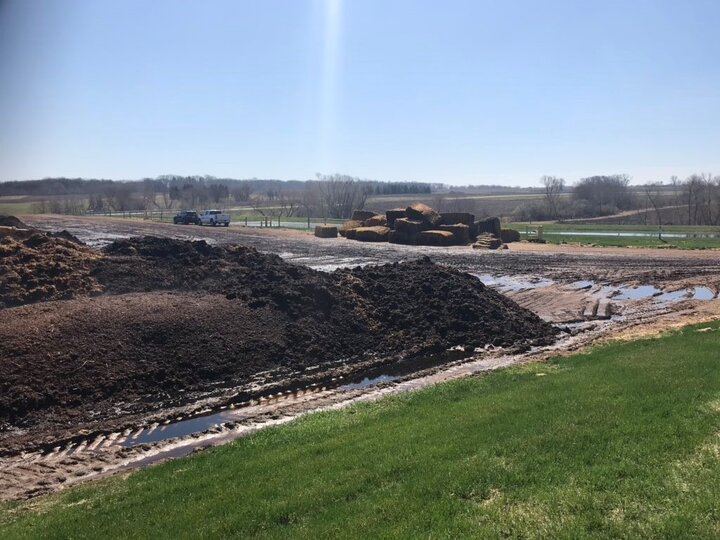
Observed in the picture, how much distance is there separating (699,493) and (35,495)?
8.10 meters

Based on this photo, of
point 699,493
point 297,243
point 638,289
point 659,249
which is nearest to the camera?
point 699,493

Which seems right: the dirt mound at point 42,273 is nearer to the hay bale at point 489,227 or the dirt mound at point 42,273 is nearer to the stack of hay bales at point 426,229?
the stack of hay bales at point 426,229

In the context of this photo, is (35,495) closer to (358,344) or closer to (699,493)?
(699,493)

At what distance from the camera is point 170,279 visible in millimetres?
19578

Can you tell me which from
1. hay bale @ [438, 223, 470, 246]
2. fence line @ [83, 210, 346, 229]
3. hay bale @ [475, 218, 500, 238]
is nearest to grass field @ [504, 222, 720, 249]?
hay bale @ [475, 218, 500, 238]

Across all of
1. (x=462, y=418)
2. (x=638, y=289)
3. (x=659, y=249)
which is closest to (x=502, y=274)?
(x=638, y=289)

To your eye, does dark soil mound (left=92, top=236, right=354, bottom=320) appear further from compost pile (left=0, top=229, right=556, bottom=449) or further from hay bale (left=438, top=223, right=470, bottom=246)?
hay bale (left=438, top=223, right=470, bottom=246)

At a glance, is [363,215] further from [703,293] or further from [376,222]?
[703,293]

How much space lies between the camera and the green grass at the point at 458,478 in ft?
17.6

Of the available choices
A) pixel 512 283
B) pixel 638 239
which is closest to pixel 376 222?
pixel 638 239

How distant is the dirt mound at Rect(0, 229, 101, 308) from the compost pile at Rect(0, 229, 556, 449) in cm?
5

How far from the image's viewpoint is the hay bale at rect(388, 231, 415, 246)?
4788cm

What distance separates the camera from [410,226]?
158ft

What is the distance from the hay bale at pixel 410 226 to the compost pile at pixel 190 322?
24.0 metres
